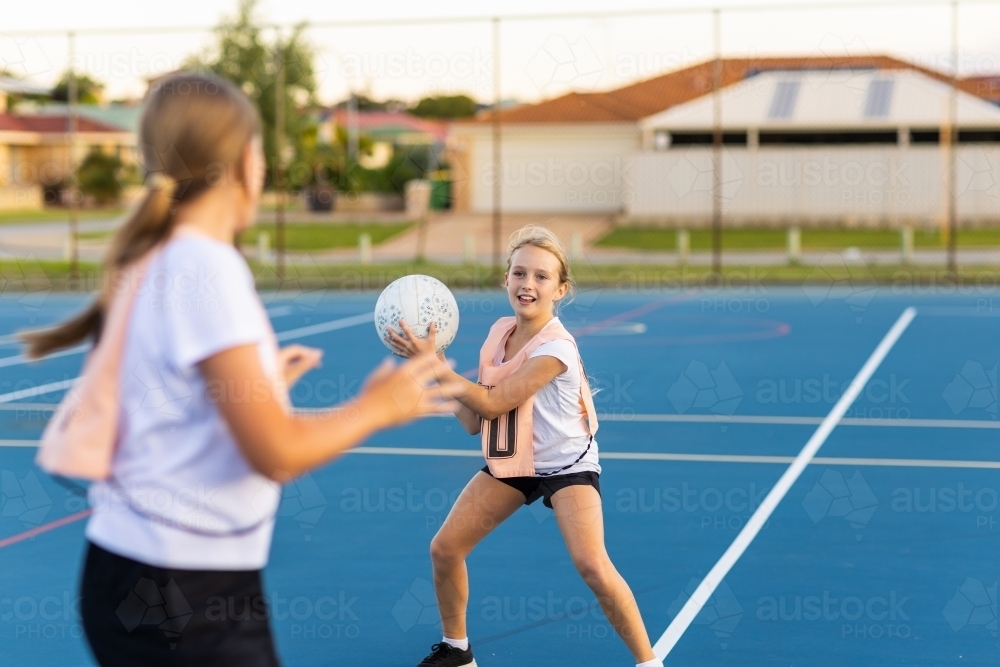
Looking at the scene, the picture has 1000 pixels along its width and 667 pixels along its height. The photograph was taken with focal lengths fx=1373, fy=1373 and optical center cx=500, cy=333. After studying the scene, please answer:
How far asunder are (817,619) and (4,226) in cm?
4080

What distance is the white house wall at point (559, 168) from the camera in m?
39.8

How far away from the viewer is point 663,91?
4584cm

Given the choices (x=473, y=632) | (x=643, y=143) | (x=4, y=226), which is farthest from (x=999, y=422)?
(x=4, y=226)

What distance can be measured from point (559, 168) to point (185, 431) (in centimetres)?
3932

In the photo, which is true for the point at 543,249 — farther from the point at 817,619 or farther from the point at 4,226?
the point at 4,226

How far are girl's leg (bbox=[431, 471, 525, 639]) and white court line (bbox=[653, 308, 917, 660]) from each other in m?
0.86

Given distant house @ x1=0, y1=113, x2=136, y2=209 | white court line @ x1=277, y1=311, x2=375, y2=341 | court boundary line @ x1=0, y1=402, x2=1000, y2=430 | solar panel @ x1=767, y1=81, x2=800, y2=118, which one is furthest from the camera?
distant house @ x1=0, y1=113, x2=136, y2=209

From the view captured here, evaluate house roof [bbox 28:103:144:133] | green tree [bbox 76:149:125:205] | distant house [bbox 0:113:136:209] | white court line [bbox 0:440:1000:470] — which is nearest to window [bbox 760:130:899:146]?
green tree [bbox 76:149:125:205]

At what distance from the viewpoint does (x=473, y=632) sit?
5.24m

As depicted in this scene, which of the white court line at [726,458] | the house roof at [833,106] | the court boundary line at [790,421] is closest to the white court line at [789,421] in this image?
the court boundary line at [790,421]

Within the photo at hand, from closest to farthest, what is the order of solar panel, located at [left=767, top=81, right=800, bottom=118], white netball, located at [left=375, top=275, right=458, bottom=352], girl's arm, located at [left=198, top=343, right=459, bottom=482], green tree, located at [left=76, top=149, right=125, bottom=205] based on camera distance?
1. girl's arm, located at [left=198, top=343, right=459, bottom=482]
2. white netball, located at [left=375, top=275, right=458, bottom=352]
3. solar panel, located at [left=767, top=81, right=800, bottom=118]
4. green tree, located at [left=76, top=149, right=125, bottom=205]

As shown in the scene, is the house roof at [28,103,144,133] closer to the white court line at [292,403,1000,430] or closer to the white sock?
the white court line at [292,403,1000,430]

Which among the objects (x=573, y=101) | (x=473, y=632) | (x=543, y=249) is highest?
(x=573, y=101)

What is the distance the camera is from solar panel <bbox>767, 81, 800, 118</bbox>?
38500mm
